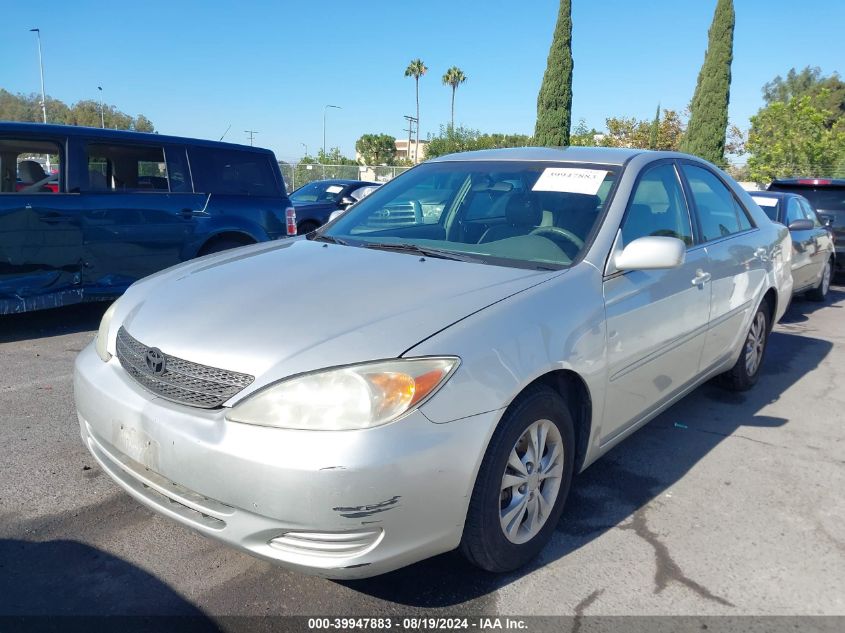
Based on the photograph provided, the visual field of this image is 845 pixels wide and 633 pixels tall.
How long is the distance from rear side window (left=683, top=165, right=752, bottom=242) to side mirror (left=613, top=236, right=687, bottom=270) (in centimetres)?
111

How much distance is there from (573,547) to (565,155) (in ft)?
6.79

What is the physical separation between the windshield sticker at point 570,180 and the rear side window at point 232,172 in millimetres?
4471

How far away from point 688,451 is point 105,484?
318 centimetres

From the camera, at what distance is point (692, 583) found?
2631 millimetres

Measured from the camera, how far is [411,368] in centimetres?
213

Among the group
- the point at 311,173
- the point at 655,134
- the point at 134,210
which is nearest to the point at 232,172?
the point at 134,210

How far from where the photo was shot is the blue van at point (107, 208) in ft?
18.7

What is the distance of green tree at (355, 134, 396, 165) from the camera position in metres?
76.1

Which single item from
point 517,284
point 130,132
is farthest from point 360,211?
point 130,132

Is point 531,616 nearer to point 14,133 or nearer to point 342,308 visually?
point 342,308

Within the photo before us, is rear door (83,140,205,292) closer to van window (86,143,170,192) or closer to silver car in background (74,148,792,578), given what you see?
van window (86,143,170,192)

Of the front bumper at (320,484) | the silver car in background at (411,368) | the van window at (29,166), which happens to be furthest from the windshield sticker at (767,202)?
the van window at (29,166)

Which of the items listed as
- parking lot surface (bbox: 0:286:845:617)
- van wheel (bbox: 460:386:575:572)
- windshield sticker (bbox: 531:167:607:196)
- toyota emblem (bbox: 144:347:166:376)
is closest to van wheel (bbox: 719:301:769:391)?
parking lot surface (bbox: 0:286:845:617)

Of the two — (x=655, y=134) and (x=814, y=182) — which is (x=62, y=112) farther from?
(x=814, y=182)
